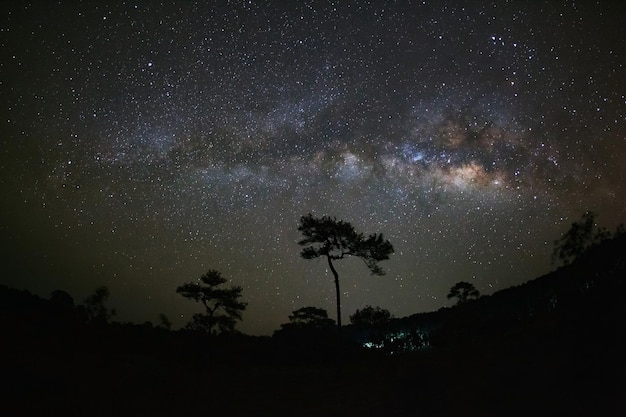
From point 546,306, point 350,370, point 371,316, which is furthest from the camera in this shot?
point 371,316

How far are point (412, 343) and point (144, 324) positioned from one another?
27011mm

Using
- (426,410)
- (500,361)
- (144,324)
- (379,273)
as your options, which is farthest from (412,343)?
(144,324)

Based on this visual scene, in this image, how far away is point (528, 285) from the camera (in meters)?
51.2

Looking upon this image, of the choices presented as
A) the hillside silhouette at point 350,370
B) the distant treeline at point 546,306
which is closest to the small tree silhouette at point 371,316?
the distant treeline at point 546,306

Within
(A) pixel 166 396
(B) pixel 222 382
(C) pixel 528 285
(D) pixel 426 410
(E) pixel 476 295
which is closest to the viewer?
(D) pixel 426 410

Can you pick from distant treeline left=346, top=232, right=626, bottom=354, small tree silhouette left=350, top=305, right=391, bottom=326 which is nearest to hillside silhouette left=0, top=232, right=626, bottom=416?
distant treeline left=346, top=232, right=626, bottom=354

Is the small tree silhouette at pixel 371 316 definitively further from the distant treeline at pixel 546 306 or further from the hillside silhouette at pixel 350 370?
the hillside silhouette at pixel 350 370

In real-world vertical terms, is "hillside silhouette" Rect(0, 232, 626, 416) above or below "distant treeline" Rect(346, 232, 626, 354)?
below

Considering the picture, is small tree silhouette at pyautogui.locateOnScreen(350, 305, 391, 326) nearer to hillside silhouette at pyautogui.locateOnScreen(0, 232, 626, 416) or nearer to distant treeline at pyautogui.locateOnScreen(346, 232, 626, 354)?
distant treeline at pyautogui.locateOnScreen(346, 232, 626, 354)

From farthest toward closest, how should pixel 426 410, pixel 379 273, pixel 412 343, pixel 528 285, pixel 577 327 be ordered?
pixel 528 285
pixel 412 343
pixel 379 273
pixel 577 327
pixel 426 410

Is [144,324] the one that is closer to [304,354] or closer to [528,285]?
[304,354]

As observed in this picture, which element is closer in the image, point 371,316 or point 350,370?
point 350,370

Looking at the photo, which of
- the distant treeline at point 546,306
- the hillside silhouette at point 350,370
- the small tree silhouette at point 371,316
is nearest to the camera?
the hillside silhouette at point 350,370

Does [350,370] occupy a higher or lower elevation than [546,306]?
lower
